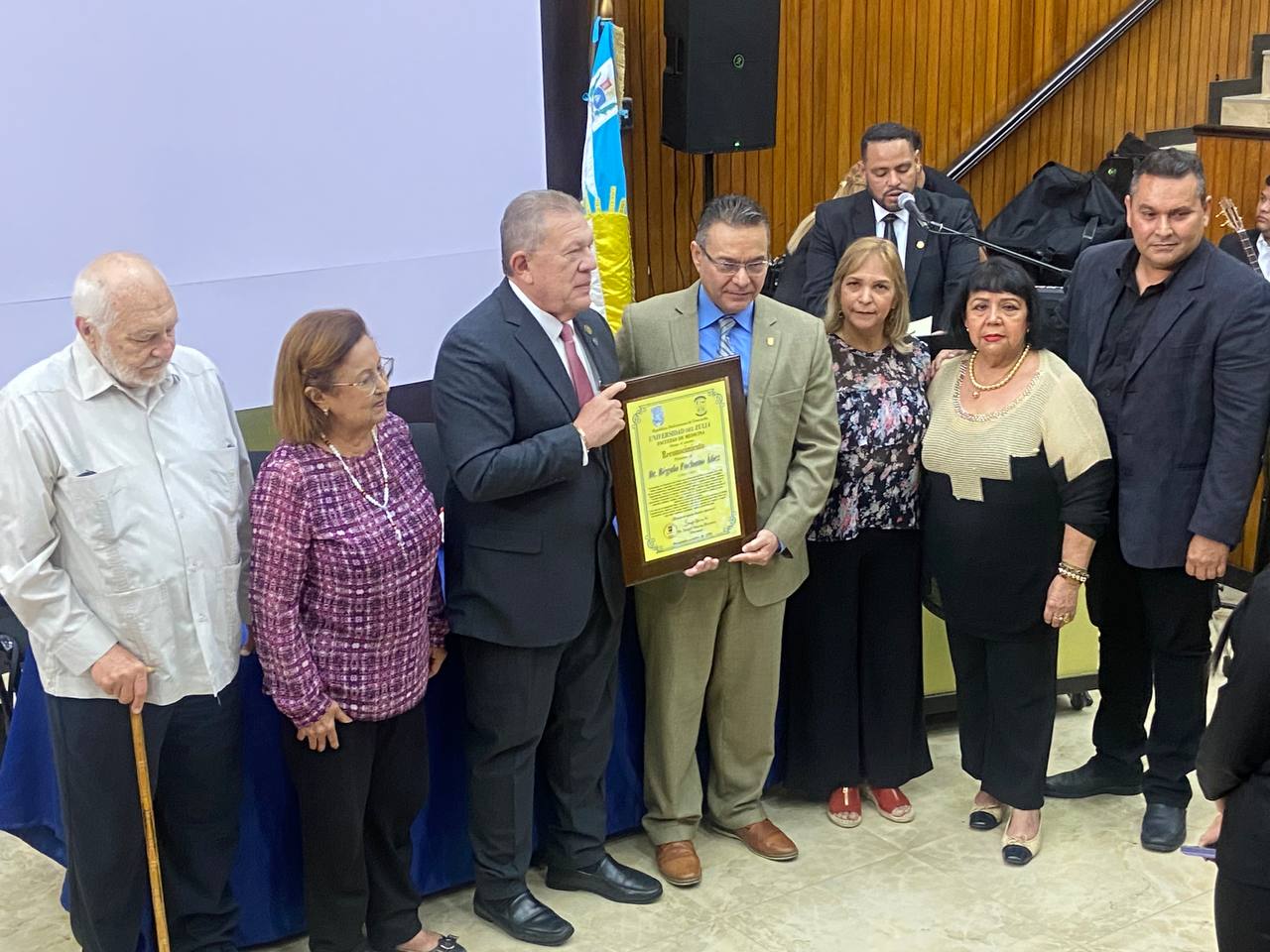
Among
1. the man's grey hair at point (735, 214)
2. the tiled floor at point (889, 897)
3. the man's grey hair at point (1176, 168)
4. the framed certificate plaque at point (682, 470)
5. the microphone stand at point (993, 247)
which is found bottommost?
the tiled floor at point (889, 897)

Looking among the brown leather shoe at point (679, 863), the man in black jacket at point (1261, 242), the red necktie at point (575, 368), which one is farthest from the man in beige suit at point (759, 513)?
the man in black jacket at point (1261, 242)

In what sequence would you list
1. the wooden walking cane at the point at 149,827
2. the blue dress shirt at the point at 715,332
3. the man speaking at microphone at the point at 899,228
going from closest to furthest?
the wooden walking cane at the point at 149,827
the blue dress shirt at the point at 715,332
the man speaking at microphone at the point at 899,228

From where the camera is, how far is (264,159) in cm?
452

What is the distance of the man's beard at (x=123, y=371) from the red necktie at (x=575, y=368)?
2.66ft

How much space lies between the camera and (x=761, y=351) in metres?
3.14

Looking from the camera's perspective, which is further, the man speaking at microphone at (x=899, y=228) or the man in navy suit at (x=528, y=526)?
the man speaking at microphone at (x=899, y=228)

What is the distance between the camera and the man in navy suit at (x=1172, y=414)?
3.12 m

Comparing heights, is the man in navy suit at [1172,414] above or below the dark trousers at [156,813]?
above

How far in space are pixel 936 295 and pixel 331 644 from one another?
252 centimetres

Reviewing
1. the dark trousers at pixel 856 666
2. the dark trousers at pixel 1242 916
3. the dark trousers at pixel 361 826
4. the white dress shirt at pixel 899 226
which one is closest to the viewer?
the dark trousers at pixel 1242 916

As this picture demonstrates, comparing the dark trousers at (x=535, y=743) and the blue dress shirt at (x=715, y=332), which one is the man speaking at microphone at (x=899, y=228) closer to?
the blue dress shirt at (x=715, y=332)

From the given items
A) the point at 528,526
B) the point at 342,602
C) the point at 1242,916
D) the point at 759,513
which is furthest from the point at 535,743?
the point at 1242,916

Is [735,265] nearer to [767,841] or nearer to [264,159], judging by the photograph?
[767,841]

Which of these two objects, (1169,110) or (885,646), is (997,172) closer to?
(1169,110)
